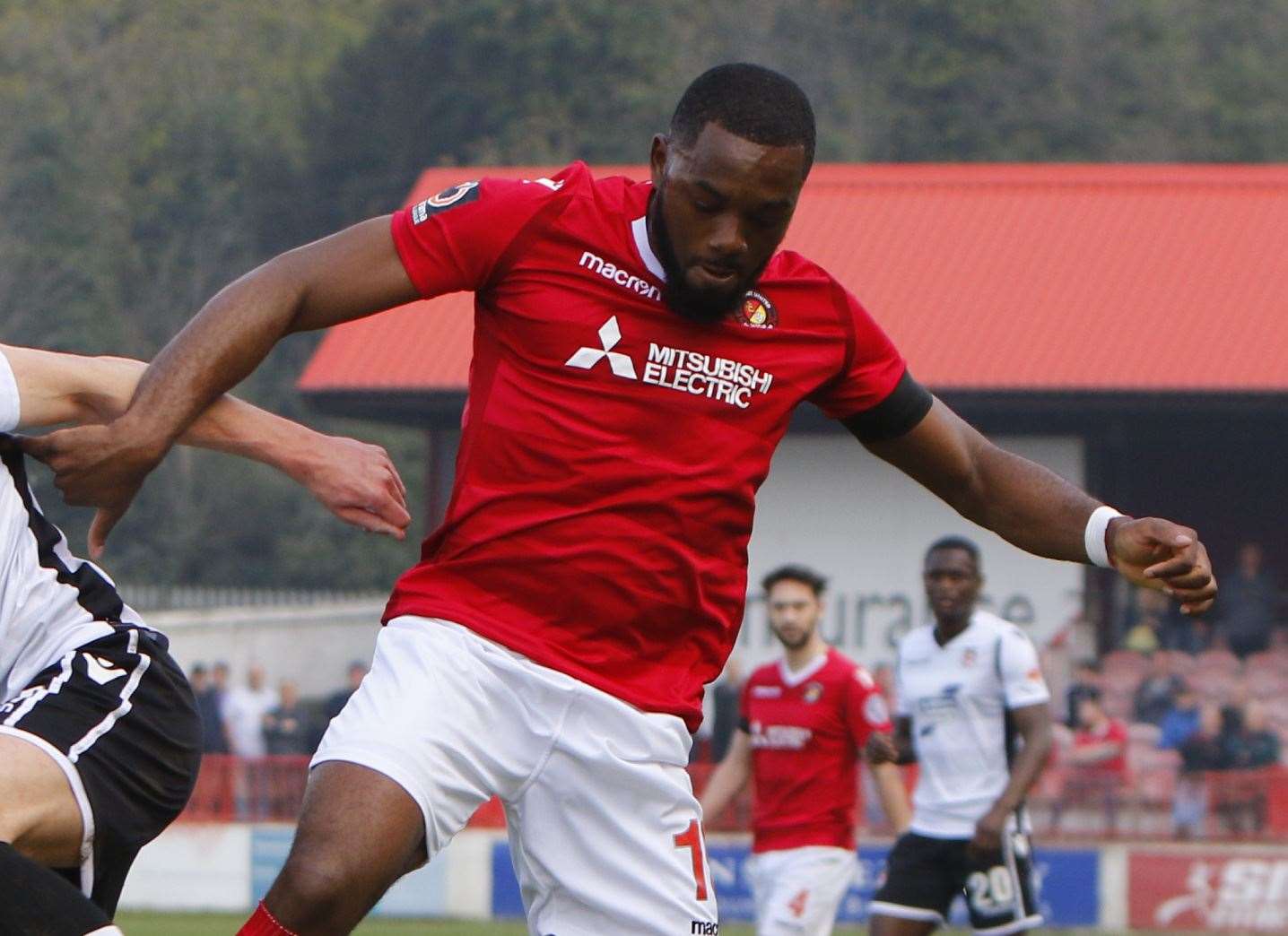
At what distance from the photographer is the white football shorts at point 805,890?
9977 millimetres

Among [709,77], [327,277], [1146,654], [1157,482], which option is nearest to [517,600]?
[327,277]

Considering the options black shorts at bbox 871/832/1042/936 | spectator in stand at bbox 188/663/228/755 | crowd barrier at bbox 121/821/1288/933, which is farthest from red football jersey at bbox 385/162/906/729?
spectator in stand at bbox 188/663/228/755

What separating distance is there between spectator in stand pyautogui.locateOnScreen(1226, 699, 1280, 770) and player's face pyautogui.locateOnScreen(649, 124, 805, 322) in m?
12.8

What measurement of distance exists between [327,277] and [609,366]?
1.93 feet

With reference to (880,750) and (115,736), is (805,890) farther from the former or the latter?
(115,736)

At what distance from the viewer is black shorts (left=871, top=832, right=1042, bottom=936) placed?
31.6 ft

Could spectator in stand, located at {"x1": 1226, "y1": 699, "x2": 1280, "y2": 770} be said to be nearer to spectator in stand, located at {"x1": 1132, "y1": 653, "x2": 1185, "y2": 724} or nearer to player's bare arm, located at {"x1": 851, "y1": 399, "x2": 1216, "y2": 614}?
spectator in stand, located at {"x1": 1132, "y1": 653, "x2": 1185, "y2": 724}

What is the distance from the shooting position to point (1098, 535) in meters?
5.10

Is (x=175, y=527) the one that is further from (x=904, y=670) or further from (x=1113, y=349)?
(x=904, y=670)

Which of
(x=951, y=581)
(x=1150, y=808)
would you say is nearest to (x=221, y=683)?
(x=1150, y=808)

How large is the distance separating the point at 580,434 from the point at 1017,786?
209 inches

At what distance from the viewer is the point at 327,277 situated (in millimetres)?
4504

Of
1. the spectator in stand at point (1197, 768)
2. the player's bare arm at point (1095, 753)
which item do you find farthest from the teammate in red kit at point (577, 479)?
the player's bare arm at point (1095, 753)

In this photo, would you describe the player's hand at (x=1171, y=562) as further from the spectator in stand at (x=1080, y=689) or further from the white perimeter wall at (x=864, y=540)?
the white perimeter wall at (x=864, y=540)
